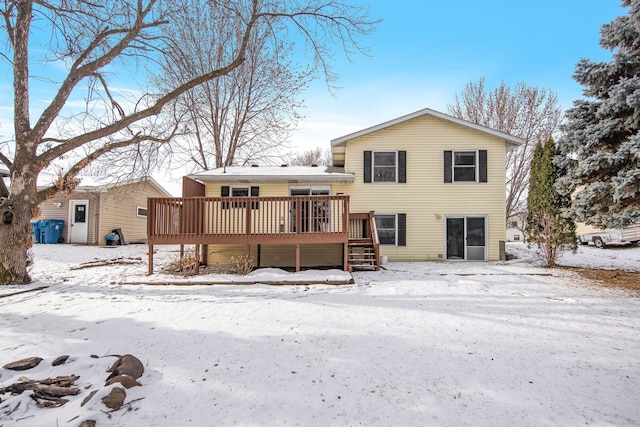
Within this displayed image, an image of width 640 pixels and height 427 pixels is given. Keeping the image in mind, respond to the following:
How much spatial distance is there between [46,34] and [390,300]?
9975mm

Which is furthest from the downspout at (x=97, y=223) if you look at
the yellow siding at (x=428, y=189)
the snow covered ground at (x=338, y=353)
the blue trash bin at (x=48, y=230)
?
the yellow siding at (x=428, y=189)

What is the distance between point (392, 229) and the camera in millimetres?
12273

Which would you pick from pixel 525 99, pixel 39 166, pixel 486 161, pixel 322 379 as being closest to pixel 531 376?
pixel 322 379

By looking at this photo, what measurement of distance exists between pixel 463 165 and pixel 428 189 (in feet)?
5.39

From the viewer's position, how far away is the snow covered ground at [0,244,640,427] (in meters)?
2.48

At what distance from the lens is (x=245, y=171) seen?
40.8ft

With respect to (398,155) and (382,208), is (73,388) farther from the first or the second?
(398,155)

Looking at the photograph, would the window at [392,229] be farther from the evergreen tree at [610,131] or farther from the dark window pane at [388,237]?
the evergreen tree at [610,131]

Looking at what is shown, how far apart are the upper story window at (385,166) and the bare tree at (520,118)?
359 inches

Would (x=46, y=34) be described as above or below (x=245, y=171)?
above

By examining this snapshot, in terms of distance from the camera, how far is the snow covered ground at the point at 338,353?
2482mm

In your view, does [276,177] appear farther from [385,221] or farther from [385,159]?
[385,221]

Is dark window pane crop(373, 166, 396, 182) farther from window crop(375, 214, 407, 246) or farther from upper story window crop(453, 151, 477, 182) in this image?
upper story window crop(453, 151, 477, 182)

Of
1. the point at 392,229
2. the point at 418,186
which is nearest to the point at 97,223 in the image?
the point at 392,229
